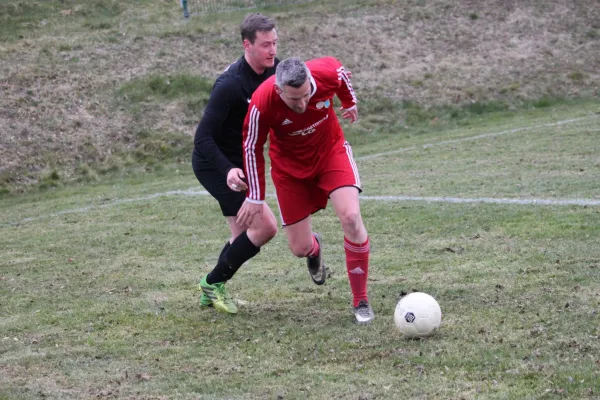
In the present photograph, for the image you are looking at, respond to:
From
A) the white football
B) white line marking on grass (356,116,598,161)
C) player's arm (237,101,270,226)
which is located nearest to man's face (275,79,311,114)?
player's arm (237,101,270,226)

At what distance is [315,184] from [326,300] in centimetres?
102

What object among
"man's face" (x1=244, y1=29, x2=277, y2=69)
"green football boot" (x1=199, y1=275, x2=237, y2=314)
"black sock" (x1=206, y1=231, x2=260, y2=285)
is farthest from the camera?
"green football boot" (x1=199, y1=275, x2=237, y2=314)

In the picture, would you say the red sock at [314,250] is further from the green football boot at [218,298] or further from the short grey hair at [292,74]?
the short grey hair at [292,74]

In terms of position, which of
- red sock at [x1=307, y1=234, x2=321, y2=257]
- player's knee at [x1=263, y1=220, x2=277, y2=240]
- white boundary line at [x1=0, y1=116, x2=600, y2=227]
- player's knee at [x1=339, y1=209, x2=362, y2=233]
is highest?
player's knee at [x1=339, y1=209, x2=362, y2=233]

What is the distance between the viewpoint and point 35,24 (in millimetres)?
20203

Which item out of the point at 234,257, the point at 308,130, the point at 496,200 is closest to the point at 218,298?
the point at 234,257

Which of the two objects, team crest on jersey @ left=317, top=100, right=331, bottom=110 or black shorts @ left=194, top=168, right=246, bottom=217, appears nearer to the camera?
team crest on jersey @ left=317, top=100, right=331, bottom=110

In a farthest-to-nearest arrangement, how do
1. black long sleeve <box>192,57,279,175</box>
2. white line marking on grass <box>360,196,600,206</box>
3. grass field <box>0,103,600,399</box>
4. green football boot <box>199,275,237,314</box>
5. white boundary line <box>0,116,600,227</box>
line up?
white boundary line <box>0,116,600,227</box>
white line marking on grass <box>360,196,600,206</box>
green football boot <box>199,275,237,314</box>
black long sleeve <box>192,57,279,175</box>
grass field <box>0,103,600,399</box>

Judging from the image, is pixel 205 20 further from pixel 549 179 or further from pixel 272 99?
pixel 272 99

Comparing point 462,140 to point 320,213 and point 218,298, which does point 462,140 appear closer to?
point 320,213

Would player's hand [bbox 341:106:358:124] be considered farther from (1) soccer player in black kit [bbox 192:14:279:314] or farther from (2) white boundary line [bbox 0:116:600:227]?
(2) white boundary line [bbox 0:116:600:227]

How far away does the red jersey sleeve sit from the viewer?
18.1 feet

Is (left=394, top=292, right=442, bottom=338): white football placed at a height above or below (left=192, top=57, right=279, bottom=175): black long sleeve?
below

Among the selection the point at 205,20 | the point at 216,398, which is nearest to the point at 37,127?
the point at 205,20
